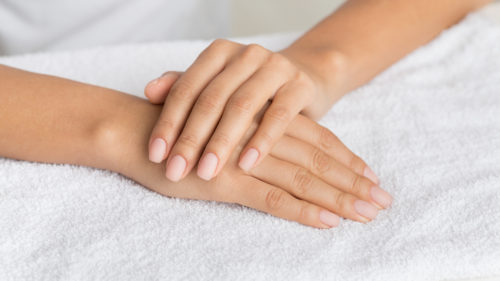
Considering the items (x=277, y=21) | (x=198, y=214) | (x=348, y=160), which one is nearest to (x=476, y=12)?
(x=348, y=160)

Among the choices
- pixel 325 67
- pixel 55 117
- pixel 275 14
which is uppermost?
pixel 325 67

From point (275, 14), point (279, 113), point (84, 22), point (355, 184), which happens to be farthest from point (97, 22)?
point (275, 14)

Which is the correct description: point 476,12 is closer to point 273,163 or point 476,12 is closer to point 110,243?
point 273,163

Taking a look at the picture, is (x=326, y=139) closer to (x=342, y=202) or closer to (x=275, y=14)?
(x=342, y=202)

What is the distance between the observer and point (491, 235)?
22.9 inches

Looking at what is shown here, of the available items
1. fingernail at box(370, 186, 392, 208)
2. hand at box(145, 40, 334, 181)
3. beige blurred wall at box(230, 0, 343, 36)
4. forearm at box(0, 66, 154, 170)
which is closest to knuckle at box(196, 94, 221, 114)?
hand at box(145, 40, 334, 181)

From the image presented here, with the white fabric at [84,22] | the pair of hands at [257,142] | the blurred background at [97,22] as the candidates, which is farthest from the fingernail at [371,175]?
the white fabric at [84,22]

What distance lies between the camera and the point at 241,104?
0.68 metres

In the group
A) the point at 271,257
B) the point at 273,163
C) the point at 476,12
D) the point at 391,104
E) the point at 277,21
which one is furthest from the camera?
the point at 277,21

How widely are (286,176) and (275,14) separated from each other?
164 centimetres

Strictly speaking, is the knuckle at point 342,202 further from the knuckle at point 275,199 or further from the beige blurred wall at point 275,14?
the beige blurred wall at point 275,14

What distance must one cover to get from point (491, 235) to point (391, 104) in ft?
0.91

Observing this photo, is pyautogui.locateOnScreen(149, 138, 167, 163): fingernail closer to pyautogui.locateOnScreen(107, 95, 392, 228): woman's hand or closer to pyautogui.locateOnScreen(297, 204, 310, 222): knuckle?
pyautogui.locateOnScreen(107, 95, 392, 228): woman's hand

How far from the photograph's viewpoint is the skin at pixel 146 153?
2.12 ft
